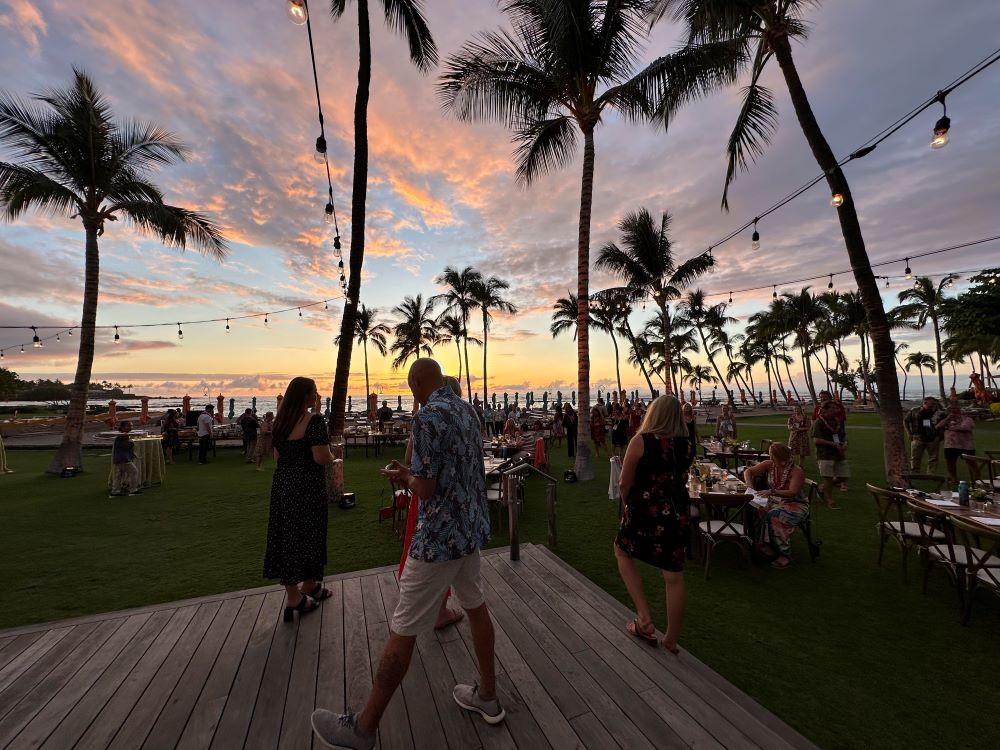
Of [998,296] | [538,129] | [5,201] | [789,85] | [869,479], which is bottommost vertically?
[869,479]

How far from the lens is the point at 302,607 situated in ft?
10.9

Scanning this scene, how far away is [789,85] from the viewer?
26.3 feet

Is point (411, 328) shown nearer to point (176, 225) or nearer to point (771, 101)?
point (176, 225)

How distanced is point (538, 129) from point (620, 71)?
2.35m

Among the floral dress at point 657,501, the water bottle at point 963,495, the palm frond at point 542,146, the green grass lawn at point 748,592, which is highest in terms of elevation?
the palm frond at point 542,146

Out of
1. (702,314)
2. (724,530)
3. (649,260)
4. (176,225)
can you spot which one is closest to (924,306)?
(702,314)

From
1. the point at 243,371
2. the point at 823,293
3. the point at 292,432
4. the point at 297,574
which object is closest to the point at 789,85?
the point at 292,432

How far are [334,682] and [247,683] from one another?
55 centimetres

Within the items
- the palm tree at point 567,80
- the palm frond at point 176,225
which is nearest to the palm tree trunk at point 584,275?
the palm tree at point 567,80

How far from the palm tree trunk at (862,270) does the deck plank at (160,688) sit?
1017 cm

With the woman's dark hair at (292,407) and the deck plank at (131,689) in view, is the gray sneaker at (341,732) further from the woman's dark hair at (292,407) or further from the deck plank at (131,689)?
the woman's dark hair at (292,407)

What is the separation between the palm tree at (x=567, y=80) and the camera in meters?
8.95

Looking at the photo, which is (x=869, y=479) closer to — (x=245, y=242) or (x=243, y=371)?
(x=245, y=242)

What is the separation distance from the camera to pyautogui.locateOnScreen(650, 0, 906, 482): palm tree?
7492 millimetres
